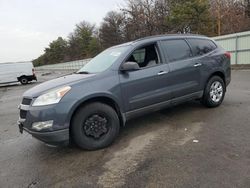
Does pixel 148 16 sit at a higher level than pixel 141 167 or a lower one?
higher

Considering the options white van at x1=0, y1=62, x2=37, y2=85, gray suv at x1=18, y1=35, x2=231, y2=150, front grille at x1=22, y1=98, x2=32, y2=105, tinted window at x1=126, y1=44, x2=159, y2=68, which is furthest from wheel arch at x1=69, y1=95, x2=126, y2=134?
white van at x1=0, y1=62, x2=37, y2=85

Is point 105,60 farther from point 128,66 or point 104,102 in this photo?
point 104,102

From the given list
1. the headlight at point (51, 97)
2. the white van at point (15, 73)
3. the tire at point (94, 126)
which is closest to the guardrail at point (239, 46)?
the tire at point (94, 126)

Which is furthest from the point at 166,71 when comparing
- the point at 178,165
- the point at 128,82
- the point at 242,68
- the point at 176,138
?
the point at 242,68

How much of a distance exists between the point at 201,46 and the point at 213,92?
1117 mm

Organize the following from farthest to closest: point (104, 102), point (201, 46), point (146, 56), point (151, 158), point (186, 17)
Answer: point (186, 17), point (201, 46), point (146, 56), point (104, 102), point (151, 158)

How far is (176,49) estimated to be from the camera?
5.71 metres

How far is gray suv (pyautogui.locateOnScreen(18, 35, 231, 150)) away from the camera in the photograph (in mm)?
4168

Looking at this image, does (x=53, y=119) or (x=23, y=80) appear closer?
(x=53, y=119)

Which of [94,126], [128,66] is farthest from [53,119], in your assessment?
[128,66]

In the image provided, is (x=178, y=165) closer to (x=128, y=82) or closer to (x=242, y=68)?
(x=128, y=82)

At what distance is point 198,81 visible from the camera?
5918mm

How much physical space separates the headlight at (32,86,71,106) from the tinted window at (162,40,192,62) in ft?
7.66

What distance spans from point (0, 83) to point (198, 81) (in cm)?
2283
